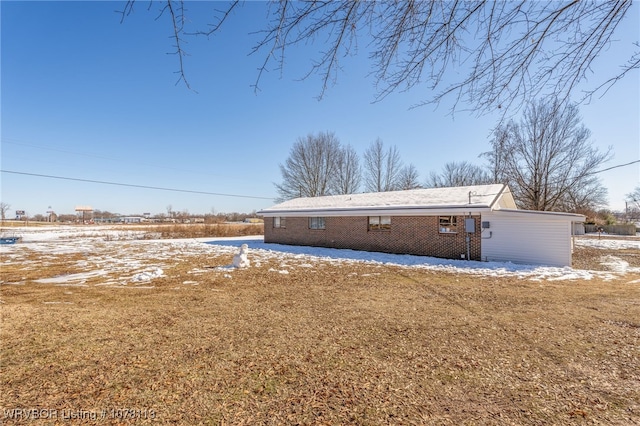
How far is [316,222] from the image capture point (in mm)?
17984

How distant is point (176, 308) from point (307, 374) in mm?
3638

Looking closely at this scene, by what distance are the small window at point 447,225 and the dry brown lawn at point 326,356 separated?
20.7 ft

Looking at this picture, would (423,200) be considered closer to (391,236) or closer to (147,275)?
(391,236)

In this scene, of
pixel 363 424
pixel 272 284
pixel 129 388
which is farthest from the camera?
pixel 272 284

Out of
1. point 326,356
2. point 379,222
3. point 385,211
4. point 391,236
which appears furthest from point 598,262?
point 326,356

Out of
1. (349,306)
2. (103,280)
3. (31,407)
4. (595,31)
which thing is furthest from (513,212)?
(103,280)

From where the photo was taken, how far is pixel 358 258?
13.2 metres

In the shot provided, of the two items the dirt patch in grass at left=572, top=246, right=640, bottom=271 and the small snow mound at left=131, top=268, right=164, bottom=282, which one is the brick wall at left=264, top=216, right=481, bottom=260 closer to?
the dirt patch in grass at left=572, top=246, right=640, bottom=271

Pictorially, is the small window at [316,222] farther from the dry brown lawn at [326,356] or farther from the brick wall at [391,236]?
the dry brown lawn at [326,356]

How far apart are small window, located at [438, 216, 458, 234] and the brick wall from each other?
0.16m

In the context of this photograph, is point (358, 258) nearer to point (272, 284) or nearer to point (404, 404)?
point (272, 284)

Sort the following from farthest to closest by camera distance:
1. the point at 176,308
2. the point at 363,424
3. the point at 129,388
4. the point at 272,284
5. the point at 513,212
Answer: the point at 513,212
the point at 272,284
the point at 176,308
the point at 129,388
the point at 363,424

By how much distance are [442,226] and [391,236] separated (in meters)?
2.60

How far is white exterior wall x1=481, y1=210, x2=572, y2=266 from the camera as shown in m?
10.8
